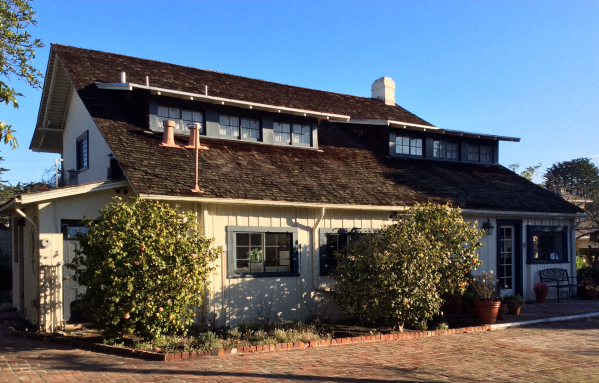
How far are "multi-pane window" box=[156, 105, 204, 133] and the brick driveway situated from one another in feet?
20.2

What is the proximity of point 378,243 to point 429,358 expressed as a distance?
9.19 feet

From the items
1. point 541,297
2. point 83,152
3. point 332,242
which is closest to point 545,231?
point 541,297

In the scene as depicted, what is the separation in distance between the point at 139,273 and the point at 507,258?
11.3 m

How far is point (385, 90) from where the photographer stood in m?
22.2

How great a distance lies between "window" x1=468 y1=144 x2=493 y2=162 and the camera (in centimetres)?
1950

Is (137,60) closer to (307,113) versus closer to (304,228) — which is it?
(307,113)

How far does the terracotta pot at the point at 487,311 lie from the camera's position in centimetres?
1201

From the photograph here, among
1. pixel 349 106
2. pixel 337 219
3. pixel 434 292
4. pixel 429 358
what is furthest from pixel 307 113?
pixel 429 358

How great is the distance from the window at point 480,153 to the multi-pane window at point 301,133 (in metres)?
6.66

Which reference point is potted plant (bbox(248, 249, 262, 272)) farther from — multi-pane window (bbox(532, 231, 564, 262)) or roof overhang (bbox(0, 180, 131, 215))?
multi-pane window (bbox(532, 231, 564, 262))

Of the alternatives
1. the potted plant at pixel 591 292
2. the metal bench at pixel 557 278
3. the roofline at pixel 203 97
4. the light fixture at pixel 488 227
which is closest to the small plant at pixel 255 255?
the roofline at pixel 203 97

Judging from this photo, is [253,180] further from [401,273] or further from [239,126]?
[401,273]

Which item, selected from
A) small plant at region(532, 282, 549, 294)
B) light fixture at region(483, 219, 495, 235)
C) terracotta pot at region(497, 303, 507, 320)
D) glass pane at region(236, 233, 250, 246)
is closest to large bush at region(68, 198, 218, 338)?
glass pane at region(236, 233, 250, 246)

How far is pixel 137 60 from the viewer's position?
16.8m
